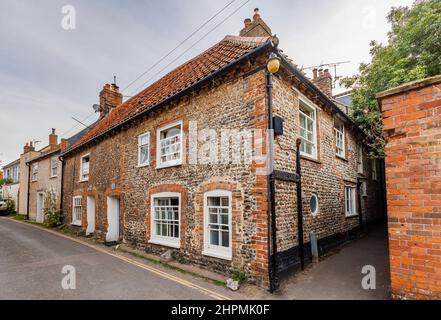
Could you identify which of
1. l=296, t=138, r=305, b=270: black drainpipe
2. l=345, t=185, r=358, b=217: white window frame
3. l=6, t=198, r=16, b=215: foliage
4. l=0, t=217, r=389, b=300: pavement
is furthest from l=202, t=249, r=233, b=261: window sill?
l=6, t=198, r=16, b=215: foliage

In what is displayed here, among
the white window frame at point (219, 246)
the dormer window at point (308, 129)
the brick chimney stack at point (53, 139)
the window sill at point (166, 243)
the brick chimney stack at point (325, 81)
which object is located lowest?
the window sill at point (166, 243)

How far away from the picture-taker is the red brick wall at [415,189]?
410 cm

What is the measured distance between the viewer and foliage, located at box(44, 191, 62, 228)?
658 inches

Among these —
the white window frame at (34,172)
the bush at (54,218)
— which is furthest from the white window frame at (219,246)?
the white window frame at (34,172)

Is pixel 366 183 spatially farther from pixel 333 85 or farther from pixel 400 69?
pixel 400 69

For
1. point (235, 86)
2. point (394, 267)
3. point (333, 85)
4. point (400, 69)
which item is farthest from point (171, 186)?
point (333, 85)

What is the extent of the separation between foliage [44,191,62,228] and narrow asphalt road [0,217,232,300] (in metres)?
7.37

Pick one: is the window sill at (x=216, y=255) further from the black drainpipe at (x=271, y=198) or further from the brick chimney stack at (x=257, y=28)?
the brick chimney stack at (x=257, y=28)

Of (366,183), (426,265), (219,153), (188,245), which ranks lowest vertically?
(188,245)

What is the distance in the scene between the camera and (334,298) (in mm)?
5184

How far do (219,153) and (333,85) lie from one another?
10339mm

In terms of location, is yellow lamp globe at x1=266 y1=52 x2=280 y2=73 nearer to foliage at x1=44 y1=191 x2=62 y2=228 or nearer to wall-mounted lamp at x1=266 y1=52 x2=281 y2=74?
wall-mounted lamp at x1=266 y1=52 x2=281 y2=74

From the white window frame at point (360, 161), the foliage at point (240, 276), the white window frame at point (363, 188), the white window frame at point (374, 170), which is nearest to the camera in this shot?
the foliage at point (240, 276)

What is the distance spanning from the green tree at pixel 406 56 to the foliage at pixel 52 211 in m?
19.6
